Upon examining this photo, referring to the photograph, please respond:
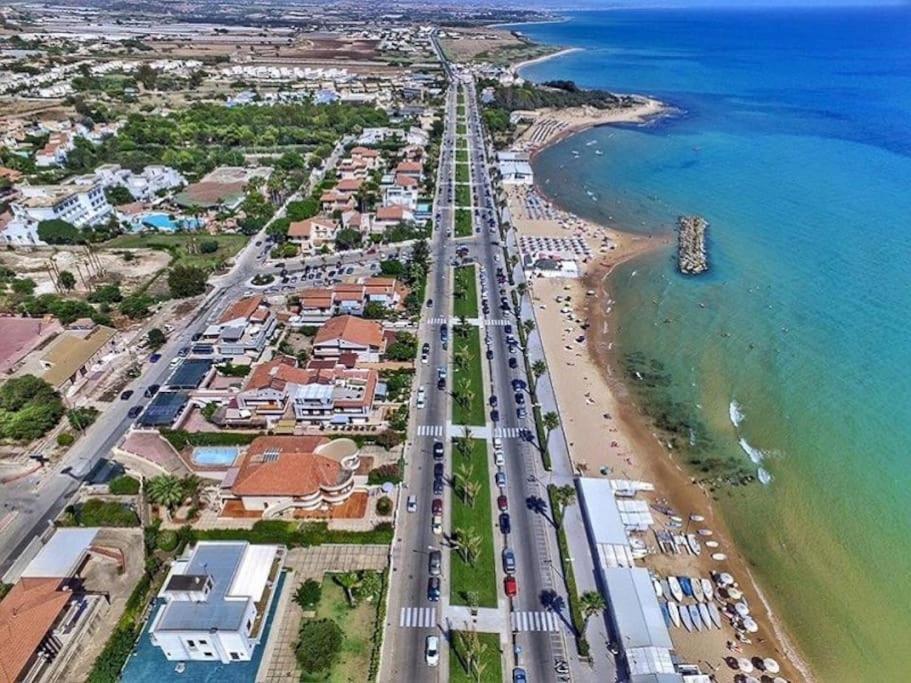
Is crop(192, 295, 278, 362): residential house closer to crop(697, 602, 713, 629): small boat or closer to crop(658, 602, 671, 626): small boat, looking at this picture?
crop(658, 602, 671, 626): small boat

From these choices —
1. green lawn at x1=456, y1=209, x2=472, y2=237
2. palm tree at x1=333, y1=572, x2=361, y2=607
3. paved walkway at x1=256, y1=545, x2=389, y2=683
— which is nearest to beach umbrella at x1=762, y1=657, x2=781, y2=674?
paved walkway at x1=256, y1=545, x2=389, y2=683

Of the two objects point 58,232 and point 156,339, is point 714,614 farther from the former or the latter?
point 58,232

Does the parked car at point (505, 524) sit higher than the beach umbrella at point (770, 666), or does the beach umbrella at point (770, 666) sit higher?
the parked car at point (505, 524)

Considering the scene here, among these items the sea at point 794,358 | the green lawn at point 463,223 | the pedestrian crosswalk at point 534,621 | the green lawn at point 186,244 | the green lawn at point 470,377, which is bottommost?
the sea at point 794,358

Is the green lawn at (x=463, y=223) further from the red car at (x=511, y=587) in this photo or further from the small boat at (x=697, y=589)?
the small boat at (x=697, y=589)

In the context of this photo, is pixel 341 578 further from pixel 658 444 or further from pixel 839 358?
pixel 839 358

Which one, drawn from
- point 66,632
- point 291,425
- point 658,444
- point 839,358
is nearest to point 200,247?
point 291,425

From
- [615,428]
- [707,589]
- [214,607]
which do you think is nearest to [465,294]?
[615,428]

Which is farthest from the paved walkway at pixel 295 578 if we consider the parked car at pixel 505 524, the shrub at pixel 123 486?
the shrub at pixel 123 486
